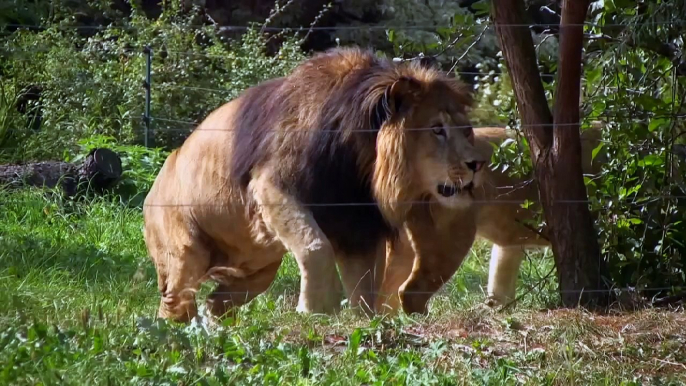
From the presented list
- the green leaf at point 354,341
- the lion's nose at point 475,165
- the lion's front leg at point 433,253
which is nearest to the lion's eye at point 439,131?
the lion's nose at point 475,165

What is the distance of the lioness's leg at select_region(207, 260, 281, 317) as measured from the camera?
7078mm

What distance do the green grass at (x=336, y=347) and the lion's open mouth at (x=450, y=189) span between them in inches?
27.4

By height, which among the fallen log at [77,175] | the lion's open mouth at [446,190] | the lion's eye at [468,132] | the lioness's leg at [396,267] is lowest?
the lioness's leg at [396,267]

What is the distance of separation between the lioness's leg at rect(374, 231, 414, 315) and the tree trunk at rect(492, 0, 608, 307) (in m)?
1.50

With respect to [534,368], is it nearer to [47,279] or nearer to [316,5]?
[47,279]

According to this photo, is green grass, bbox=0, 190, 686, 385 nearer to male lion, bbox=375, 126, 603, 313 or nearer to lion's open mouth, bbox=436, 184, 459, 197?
lion's open mouth, bbox=436, 184, 459, 197

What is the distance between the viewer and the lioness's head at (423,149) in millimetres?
5973

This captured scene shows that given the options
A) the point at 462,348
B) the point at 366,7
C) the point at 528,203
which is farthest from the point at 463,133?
the point at 366,7

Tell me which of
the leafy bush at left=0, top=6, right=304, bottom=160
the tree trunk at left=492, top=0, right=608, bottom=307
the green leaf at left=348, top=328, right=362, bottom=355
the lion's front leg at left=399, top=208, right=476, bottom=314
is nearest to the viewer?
the green leaf at left=348, top=328, right=362, bottom=355

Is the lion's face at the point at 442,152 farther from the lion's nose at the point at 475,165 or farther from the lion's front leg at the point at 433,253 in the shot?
the lion's front leg at the point at 433,253

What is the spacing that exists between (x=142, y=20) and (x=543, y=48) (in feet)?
15.4

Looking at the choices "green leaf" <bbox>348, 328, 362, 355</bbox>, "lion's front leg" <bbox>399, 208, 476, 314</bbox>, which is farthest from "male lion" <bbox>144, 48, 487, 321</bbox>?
"green leaf" <bbox>348, 328, 362, 355</bbox>

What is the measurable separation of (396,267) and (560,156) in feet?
6.26

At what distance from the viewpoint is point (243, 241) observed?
6.62 m
